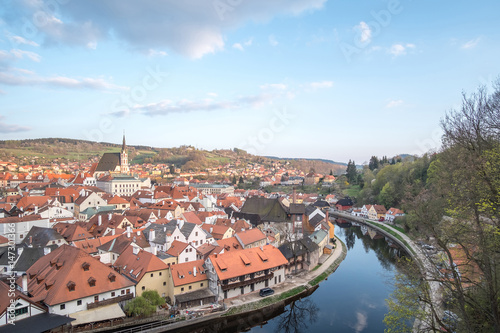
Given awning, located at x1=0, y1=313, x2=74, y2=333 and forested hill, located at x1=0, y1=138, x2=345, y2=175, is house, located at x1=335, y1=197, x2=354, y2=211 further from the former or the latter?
awning, located at x1=0, y1=313, x2=74, y2=333

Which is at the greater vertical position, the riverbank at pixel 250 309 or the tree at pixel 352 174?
the tree at pixel 352 174

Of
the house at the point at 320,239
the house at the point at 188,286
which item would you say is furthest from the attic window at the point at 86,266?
the house at the point at 320,239

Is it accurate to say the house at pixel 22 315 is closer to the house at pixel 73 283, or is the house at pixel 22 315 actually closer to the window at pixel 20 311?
the window at pixel 20 311

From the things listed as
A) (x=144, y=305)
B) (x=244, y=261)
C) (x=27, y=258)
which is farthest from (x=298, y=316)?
(x=27, y=258)

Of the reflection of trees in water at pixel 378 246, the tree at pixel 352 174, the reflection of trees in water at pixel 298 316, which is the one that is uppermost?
the tree at pixel 352 174

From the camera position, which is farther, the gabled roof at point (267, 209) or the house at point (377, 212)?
the house at point (377, 212)

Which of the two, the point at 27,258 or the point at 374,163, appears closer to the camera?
the point at 27,258

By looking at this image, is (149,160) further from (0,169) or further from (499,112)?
(499,112)

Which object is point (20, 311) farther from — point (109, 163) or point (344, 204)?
point (109, 163)
